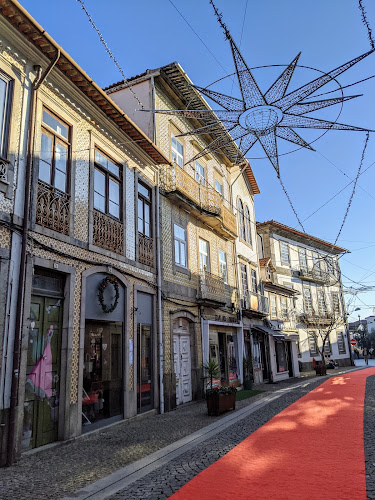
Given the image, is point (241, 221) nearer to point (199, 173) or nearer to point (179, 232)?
point (199, 173)

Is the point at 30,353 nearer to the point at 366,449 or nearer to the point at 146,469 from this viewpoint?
the point at 146,469

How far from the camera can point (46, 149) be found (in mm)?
7816

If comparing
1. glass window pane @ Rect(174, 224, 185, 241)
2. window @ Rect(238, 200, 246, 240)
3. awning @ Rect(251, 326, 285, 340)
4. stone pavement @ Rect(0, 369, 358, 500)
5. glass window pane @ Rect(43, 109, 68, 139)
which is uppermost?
window @ Rect(238, 200, 246, 240)

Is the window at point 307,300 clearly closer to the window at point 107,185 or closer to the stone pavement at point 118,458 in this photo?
the stone pavement at point 118,458

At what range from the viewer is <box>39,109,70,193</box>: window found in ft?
25.3

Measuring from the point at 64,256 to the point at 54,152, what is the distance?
225cm

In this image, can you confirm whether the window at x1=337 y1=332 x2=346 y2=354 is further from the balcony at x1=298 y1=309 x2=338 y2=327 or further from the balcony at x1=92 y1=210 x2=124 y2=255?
the balcony at x1=92 y1=210 x2=124 y2=255

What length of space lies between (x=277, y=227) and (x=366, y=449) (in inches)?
1072

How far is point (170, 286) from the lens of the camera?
484 inches

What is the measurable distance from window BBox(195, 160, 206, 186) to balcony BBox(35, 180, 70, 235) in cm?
862

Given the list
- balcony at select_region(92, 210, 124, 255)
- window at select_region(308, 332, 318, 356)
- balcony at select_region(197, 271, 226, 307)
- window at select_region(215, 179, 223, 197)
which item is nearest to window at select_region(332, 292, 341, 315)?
window at select_region(308, 332, 318, 356)

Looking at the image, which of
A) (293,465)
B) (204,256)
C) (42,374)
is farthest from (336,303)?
(42,374)

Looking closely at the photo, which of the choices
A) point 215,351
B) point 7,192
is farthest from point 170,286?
point 7,192

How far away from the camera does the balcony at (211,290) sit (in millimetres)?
14038
